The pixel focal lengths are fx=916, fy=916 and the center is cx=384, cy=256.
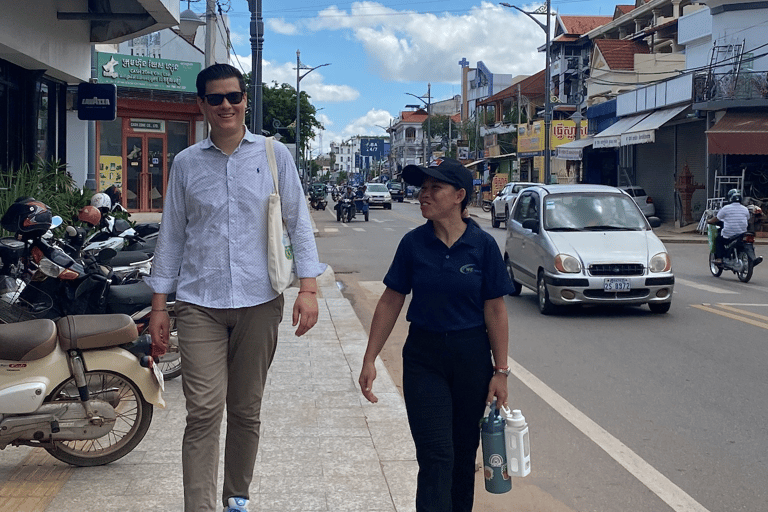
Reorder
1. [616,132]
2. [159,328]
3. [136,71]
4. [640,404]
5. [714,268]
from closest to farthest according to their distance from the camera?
[159,328] < [640,404] < [714,268] < [136,71] < [616,132]

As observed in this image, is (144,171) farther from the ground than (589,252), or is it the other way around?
(144,171)

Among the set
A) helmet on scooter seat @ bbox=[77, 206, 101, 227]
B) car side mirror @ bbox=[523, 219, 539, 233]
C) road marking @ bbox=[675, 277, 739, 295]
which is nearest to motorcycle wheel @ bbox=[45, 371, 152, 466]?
helmet on scooter seat @ bbox=[77, 206, 101, 227]

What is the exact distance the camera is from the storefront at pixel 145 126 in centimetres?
2742

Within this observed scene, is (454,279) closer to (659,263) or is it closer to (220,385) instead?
(220,385)

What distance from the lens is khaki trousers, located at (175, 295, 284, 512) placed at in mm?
3801

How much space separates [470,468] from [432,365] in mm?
506

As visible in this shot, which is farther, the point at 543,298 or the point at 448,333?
the point at 543,298

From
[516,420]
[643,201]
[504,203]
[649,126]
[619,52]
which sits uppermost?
[619,52]

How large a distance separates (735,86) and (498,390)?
28.7 meters

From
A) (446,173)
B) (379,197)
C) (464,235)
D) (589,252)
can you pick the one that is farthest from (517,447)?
(379,197)

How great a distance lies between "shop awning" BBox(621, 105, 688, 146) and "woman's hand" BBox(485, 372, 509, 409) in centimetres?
3023

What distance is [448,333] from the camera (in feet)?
12.3

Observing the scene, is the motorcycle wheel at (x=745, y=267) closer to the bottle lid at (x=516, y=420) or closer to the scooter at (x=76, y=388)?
the scooter at (x=76, y=388)

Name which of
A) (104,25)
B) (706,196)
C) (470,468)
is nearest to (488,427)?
(470,468)
